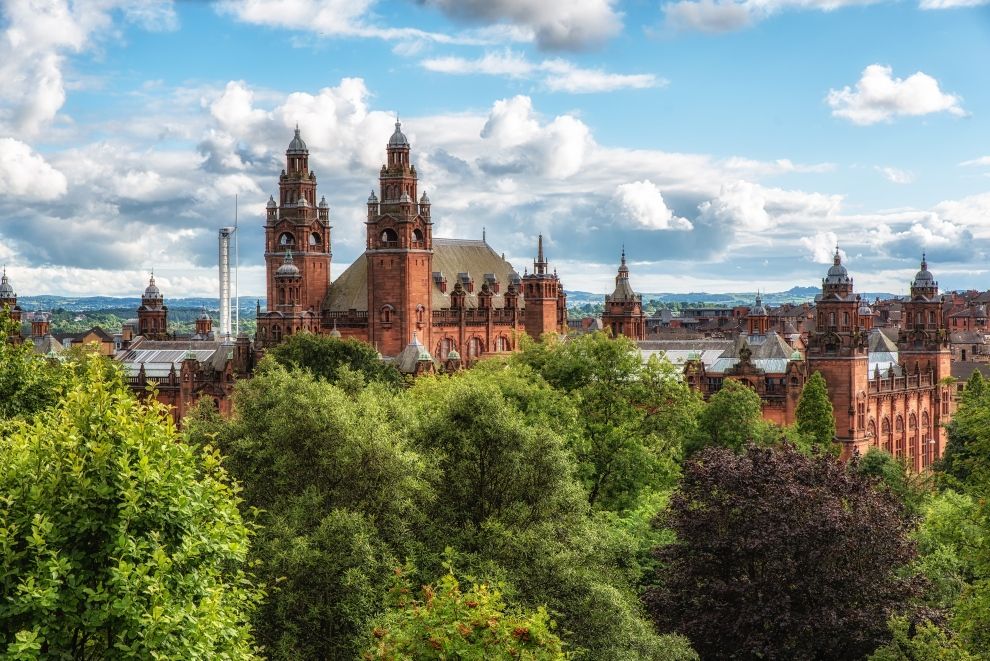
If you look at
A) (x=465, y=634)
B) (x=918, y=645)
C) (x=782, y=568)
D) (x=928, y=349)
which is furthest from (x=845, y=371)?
(x=465, y=634)

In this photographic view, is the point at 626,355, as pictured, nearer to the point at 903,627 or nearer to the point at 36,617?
the point at 903,627

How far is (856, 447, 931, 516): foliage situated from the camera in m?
65.8

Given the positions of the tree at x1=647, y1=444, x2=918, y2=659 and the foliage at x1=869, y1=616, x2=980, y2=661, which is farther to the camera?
the tree at x1=647, y1=444, x2=918, y2=659

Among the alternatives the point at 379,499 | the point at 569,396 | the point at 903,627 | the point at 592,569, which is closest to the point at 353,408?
the point at 379,499

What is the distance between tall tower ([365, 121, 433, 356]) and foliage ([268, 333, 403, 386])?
1616 cm

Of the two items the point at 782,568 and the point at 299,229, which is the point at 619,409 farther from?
the point at 299,229

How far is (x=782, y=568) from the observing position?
1457 inches

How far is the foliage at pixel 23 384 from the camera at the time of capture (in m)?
38.4

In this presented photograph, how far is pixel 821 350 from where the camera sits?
95312 millimetres

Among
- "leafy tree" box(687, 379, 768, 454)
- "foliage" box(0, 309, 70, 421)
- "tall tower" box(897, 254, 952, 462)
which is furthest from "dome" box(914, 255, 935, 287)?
"foliage" box(0, 309, 70, 421)

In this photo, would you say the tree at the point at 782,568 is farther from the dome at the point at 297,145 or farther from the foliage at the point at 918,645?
the dome at the point at 297,145

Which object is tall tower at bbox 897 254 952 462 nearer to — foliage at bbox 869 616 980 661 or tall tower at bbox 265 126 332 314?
tall tower at bbox 265 126 332 314

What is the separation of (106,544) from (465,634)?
780cm

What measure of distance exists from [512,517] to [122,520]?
17.0 m
